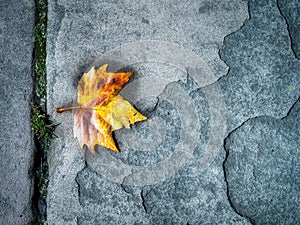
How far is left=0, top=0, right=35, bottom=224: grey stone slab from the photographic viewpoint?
1919 mm

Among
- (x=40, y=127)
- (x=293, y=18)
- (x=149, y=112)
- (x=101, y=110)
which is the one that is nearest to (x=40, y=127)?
(x=40, y=127)

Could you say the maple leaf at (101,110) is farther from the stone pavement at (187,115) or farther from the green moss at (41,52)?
the green moss at (41,52)

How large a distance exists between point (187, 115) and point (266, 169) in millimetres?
489

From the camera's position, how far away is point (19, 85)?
6.43ft

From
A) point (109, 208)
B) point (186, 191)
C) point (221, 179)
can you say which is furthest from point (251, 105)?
point (109, 208)

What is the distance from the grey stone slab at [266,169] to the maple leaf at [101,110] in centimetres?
54

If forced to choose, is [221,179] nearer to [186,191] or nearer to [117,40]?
[186,191]

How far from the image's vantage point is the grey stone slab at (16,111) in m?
1.92

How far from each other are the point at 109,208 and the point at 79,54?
0.85m

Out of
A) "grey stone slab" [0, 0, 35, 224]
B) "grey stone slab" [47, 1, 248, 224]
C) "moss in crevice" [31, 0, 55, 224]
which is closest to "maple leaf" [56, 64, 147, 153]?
"grey stone slab" [47, 1, 248, 224]

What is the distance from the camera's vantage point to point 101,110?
1.76 m

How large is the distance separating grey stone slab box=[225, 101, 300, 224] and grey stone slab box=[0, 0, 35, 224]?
3.57ft

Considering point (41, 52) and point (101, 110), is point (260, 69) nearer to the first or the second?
point (101, 110)

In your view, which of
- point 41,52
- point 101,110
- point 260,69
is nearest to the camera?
point 101,110
